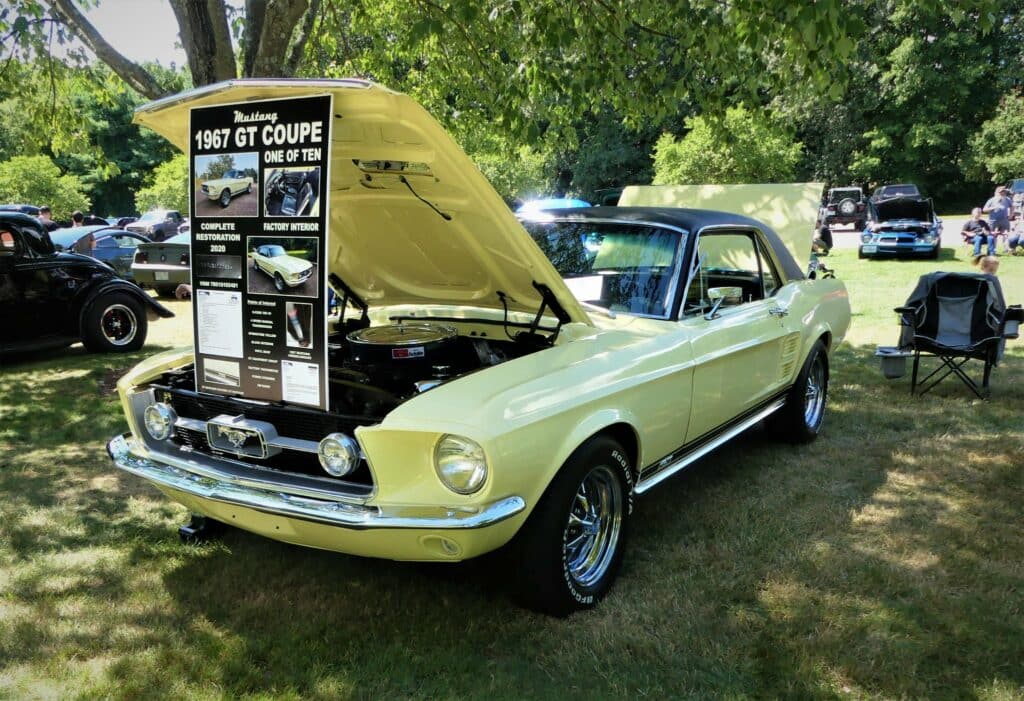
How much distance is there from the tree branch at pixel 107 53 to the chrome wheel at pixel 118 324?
10.3ft

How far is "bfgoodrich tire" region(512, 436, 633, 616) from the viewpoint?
9.44 feet

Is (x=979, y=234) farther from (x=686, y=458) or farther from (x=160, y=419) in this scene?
(x=160, y=419)

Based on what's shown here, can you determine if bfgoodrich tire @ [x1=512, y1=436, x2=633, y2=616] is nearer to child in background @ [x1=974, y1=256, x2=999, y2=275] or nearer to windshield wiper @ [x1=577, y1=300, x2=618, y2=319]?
windshield wiper @ [x1=577, y1=300, x2=618, y2=319]

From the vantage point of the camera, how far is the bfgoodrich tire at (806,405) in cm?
520

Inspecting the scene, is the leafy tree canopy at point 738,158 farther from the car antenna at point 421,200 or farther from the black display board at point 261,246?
the black display board at point 261,246

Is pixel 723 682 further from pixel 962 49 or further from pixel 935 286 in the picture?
pixel 962 49

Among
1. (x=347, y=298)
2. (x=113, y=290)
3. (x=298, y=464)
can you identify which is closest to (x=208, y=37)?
(x=347, y=298)

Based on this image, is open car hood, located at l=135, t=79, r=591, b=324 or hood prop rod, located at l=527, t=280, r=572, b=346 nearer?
open car hood, located at l=135, t=79, r=591, b=324

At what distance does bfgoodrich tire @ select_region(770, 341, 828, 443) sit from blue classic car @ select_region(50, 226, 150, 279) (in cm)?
1366

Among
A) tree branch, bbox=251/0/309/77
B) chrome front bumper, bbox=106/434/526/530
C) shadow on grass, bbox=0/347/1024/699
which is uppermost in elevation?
tree branch, bbox=251/0/309/77

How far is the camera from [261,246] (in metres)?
2.93

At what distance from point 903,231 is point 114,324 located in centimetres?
1727

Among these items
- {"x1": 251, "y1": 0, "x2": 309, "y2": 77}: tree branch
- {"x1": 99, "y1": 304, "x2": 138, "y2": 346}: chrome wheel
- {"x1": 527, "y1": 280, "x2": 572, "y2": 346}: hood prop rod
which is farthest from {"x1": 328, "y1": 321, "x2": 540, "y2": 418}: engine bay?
{"x1": 99, "y1": 304, "x2": 138, "y2": 346}: chrome wheel

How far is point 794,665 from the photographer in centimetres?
279
